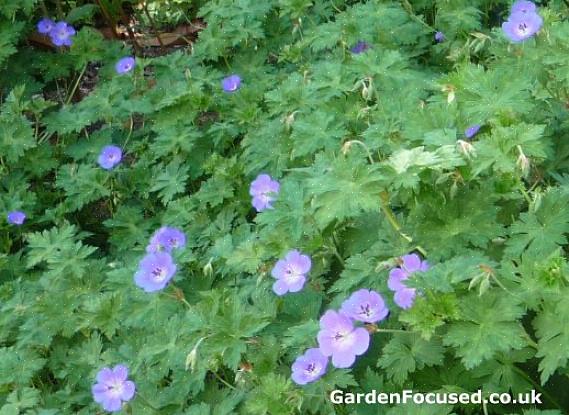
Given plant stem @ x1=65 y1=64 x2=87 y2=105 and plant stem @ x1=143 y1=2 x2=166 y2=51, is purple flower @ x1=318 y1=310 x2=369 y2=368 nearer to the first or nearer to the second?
plant stem @ x1=65 y1=64 x2=87 y2=105

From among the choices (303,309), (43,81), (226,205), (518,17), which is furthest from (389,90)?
(43,81)

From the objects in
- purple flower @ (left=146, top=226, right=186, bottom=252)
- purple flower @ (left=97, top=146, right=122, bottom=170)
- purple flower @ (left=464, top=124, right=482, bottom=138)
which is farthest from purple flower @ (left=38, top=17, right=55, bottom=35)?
purple flower @ (left=464, top=124, right=482, bottom=138)

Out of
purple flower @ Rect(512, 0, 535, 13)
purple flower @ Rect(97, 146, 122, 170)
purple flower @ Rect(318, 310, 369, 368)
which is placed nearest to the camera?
purple flower @ Rect(318, 310, 369, 368)

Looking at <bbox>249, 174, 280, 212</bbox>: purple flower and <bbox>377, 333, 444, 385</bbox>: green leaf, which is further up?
<bbox>377, 333, 444, 385</bbox>: green leaf

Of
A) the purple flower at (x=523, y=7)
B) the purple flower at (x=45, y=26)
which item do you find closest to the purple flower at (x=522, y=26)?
the purple flower at (x=523, y=7)

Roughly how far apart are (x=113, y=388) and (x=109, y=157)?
1.41 meters

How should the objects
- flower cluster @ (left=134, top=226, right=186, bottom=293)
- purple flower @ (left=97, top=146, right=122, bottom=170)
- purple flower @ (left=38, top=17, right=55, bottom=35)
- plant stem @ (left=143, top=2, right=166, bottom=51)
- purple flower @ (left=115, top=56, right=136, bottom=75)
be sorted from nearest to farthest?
flower cluster @ (left=134, top=226, right=186, bottom=293) < purple flower @ (left=97, top=146, right=122, bottom=170) < purple flower @ (left=115, top=56, right=136, bottom=75) < purple flower @ (left=38, top=17, right=55, bottom=35) < plant stem @ (left=143, top=2, right=166, bottom=51)

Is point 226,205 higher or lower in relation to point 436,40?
lower

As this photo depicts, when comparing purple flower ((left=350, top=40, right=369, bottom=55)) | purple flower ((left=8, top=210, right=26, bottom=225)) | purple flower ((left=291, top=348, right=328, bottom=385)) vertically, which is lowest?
purple flower ((left=8, top=210, right=26, bottom=225))

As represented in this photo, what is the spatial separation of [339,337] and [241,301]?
0.45 m

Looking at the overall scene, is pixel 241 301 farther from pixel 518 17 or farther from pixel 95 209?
pixel 95 209

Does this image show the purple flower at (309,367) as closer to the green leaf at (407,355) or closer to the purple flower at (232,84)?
the green leaf at (407,355)

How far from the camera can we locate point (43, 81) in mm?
4254

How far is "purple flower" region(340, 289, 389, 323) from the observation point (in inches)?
70.0
